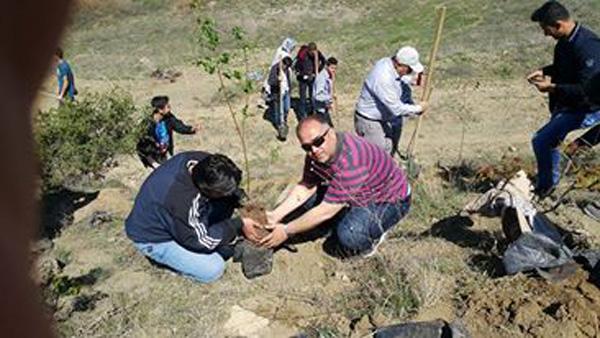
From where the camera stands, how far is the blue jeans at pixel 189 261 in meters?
5.83

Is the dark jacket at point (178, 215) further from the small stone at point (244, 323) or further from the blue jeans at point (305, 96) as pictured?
the blue jeans at point (305, 96)

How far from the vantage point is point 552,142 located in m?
6.56

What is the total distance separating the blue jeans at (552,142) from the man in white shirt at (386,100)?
50.5 inches

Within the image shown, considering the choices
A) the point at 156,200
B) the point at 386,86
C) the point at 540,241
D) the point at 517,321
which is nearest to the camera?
the point at 517,321

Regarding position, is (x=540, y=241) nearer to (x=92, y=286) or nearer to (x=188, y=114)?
(x=92, y=286)

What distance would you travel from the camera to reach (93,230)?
294 inches

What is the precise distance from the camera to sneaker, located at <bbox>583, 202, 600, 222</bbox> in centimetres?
618

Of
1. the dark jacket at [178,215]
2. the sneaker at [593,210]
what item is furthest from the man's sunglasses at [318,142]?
the sneaker at [593,210]

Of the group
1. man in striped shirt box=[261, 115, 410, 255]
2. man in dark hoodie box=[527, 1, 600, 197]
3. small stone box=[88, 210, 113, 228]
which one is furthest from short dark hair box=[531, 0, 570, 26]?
small stone box=[88, 210, 113, 228]

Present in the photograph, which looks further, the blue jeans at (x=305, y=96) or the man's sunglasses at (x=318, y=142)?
the blue jeans at (x=305, y=96)

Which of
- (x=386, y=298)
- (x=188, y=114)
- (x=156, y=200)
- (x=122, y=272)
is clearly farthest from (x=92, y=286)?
(x=188, y=114)

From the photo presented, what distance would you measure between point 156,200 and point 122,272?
955 mm

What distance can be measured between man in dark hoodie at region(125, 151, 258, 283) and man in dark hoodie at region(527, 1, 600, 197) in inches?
109

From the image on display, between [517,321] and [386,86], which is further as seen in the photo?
[386,86]
